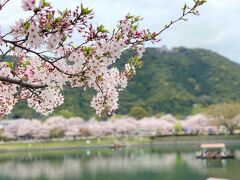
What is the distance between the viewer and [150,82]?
402 feet

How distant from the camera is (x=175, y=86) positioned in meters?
120

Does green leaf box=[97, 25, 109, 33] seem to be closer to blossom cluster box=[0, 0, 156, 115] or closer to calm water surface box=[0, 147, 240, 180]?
blossom cluster box=[0, 0, 156, 115]

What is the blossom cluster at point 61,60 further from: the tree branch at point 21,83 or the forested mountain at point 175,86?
the forested mountain at point 175,86

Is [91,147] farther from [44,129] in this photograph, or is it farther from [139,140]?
[44,129]

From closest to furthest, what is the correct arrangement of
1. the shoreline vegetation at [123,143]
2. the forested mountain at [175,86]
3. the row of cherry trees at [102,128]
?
1. the shoreline vegetation at [123,143]
2. the row of cherry trees at [102,128]
3. the forested mountain at [175,86]

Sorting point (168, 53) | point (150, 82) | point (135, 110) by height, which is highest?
point (168, 53)

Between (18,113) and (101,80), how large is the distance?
98.7m

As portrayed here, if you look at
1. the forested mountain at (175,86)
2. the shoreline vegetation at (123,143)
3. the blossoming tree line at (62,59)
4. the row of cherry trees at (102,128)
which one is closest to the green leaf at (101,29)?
the blossoming tree line at (62,59)

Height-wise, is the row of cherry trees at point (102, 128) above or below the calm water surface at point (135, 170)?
above

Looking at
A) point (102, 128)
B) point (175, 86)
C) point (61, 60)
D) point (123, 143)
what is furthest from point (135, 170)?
point (175, 86)

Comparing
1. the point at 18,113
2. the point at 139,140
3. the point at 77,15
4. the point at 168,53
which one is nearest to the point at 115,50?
the point at 77,15

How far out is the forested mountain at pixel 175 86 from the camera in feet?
334

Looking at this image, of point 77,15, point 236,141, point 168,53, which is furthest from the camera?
point 168,53

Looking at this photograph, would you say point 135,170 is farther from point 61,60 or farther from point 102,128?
point 102,128
